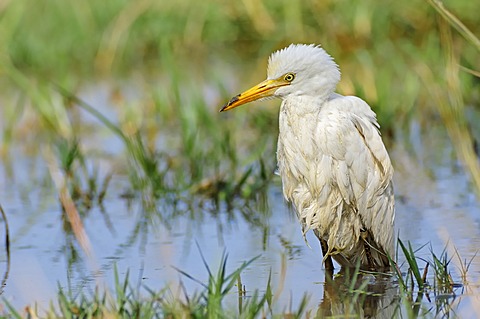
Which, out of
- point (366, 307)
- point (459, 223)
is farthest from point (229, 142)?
point (366, 307)

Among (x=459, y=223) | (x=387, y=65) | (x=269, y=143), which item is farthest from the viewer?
(x=387, y=65)

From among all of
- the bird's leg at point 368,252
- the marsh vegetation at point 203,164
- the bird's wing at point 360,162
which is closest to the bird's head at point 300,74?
the bird's wing at point 360,162

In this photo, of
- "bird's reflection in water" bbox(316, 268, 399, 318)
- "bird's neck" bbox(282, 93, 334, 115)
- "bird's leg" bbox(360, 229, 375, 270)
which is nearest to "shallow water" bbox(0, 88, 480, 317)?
"bird's reflection in water" bbox(316, 268, 399, 318)

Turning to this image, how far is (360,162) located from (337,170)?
0.39 ft

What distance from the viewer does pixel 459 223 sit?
21.2 feet

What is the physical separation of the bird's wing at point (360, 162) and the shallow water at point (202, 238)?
0.34 metres

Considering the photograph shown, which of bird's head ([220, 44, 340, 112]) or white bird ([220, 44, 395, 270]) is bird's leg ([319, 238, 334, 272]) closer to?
white bird ([220, 44, 395, 270])

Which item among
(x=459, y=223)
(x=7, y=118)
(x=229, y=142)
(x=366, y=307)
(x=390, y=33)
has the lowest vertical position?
(x=366, y=307)

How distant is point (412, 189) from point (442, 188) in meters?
0.20

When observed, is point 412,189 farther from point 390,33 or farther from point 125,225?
point 390,33

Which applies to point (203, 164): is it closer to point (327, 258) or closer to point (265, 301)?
point (327, 258)

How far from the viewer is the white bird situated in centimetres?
545

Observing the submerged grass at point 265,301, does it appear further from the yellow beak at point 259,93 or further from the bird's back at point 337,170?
the yellow beak at point 259,93

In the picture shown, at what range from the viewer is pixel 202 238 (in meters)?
6.45
